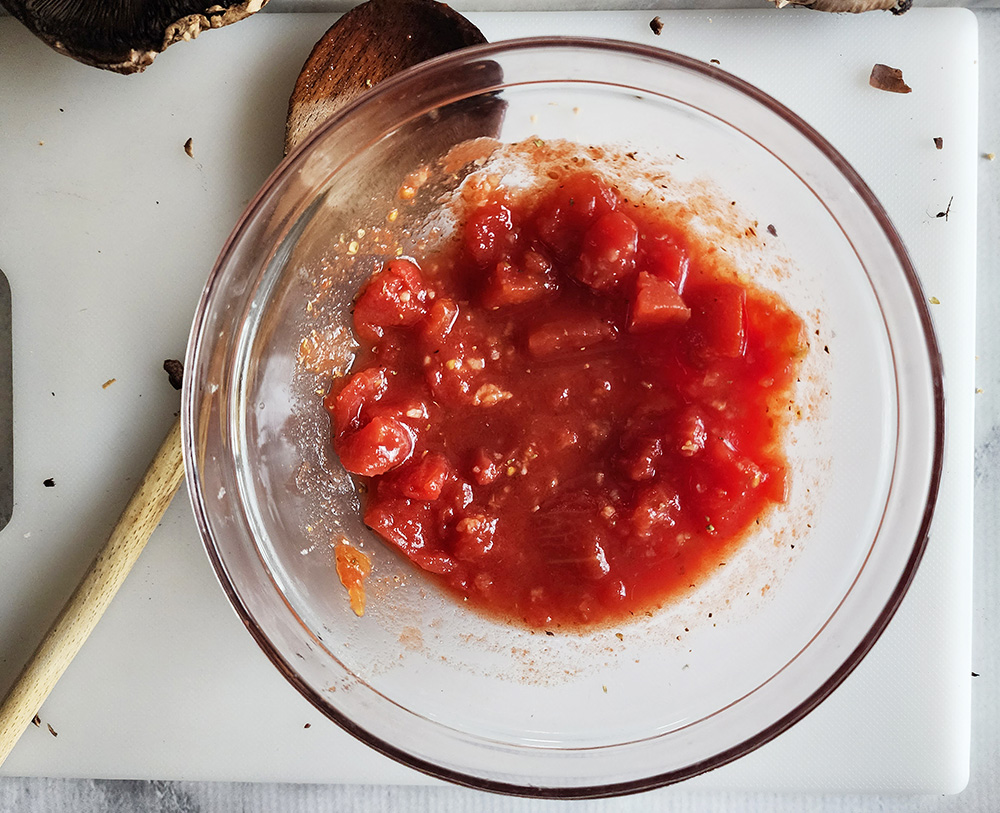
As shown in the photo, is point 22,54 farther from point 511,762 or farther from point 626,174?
point 511,762

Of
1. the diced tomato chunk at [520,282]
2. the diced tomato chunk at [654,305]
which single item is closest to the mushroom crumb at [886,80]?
the diced tomato chunk at [654,305]

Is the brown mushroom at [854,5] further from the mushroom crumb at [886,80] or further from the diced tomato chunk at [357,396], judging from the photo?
the diced tomato chunk at [357,396]

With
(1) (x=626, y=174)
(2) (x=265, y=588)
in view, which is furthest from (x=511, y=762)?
(1) (x=626, y=174)

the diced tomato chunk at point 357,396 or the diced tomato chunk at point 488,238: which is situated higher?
the diced tomato chunk at point 488,238

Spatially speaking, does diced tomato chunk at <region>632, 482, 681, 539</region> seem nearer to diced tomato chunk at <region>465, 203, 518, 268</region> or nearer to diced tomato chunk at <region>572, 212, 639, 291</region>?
diced tomato chunk at <region>572, 212, 639, 291</region>

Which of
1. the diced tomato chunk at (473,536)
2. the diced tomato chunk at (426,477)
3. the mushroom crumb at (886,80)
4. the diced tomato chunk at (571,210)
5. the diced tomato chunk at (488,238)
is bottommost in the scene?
the diced tomato chunk at (473,536)

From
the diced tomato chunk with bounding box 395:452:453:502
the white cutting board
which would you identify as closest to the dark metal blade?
the white cutting board
